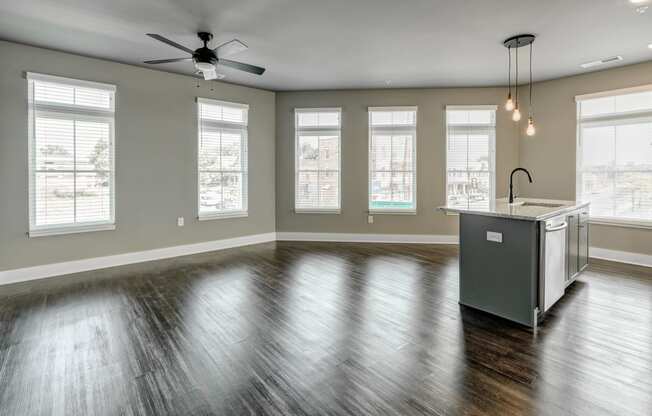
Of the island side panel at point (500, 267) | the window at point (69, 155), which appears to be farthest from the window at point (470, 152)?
the window at point (69, 155)

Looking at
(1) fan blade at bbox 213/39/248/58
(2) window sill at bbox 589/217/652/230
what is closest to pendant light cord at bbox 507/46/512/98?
(2) window sill at bbox 589/217/652/230

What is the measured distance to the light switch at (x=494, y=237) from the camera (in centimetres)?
305

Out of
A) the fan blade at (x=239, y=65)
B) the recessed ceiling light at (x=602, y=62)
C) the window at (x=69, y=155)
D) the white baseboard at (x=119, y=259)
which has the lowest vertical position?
the white baseboard at (x=119, y=259)

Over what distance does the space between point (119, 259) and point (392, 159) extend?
194 inches

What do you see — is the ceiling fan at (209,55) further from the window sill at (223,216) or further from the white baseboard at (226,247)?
the white baseboard at (226,247)

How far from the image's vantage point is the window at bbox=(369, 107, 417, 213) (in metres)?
6.53

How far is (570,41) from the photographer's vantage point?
13.6 feet

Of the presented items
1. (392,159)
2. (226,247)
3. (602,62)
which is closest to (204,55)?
(226,247)

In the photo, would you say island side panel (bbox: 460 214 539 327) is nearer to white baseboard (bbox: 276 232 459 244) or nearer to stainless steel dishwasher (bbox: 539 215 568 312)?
stainless steel dishwasher (bbox: 539 215 568 312)

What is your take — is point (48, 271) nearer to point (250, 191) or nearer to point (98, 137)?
point (98, 137)

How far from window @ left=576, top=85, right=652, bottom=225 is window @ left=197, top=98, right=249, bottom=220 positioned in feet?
Answer: 18.8

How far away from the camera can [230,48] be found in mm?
3723

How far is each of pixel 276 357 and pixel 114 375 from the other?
105cm

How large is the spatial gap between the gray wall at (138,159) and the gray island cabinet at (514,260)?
4271 millimetres
